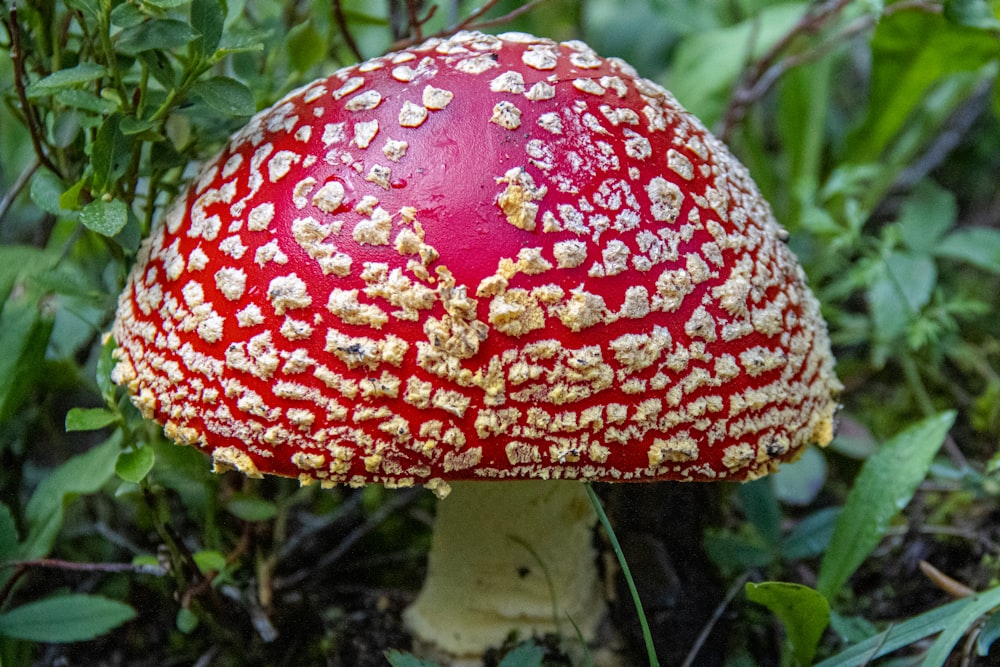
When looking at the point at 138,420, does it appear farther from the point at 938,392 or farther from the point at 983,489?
the point at 938,392

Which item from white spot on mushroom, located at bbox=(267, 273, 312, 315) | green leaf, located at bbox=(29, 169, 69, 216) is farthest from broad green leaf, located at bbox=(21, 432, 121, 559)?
white spot on mushroom, located at bbox=(267, 273, 312, 315)

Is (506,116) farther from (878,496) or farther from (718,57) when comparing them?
(718,57)

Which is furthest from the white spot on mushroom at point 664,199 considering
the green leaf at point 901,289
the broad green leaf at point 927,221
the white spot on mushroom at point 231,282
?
the broad green leaf at point 927,221

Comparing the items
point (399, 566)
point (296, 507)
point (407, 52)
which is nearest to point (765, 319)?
point (407, 52)

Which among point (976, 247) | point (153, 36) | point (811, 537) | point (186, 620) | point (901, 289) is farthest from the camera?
point (976, 247)

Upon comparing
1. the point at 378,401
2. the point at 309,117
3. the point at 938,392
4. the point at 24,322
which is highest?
the point at 309,117

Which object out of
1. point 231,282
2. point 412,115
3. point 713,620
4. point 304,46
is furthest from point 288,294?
point 713,620
